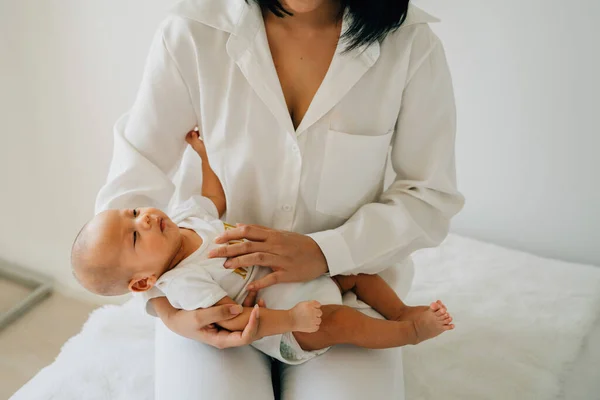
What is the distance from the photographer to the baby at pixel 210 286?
103cm

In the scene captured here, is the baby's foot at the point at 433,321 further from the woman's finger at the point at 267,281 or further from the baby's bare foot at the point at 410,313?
the woman's finger at the point at 267,281

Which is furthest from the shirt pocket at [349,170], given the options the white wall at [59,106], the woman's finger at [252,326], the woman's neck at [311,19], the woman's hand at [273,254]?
the white wall at [59,106]

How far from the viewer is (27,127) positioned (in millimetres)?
2260

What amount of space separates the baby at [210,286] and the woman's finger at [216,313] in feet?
0.04

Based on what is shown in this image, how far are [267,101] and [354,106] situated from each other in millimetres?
177

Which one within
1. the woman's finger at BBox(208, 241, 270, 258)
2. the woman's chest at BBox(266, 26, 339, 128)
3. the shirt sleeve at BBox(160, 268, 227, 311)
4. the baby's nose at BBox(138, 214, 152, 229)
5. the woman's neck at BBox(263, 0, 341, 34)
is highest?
the woman's neck at BBox(263, 0, 341, 34)

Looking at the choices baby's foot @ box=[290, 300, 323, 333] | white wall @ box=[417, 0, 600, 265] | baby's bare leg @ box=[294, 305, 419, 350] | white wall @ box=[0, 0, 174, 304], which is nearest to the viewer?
baby's foot @ box=[290, 300, 323, 333]

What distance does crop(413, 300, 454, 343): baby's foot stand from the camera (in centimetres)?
110

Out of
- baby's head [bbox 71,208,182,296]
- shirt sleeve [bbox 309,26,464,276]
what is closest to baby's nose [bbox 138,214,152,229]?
baby's head [bbox 71,208,182,296]

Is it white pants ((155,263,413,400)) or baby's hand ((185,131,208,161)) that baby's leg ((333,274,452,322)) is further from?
baby's hand ((185,131,208,161))

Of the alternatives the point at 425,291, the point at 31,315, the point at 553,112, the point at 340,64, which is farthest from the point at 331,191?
the point at 31,315

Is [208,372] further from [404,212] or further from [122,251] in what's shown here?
[404,212]

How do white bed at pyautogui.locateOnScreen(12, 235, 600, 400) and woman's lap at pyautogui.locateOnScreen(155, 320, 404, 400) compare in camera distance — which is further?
white bed at pyautogui.locateOnScreen(12, 235, 600, 400)

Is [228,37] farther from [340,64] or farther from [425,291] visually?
[425,291]
